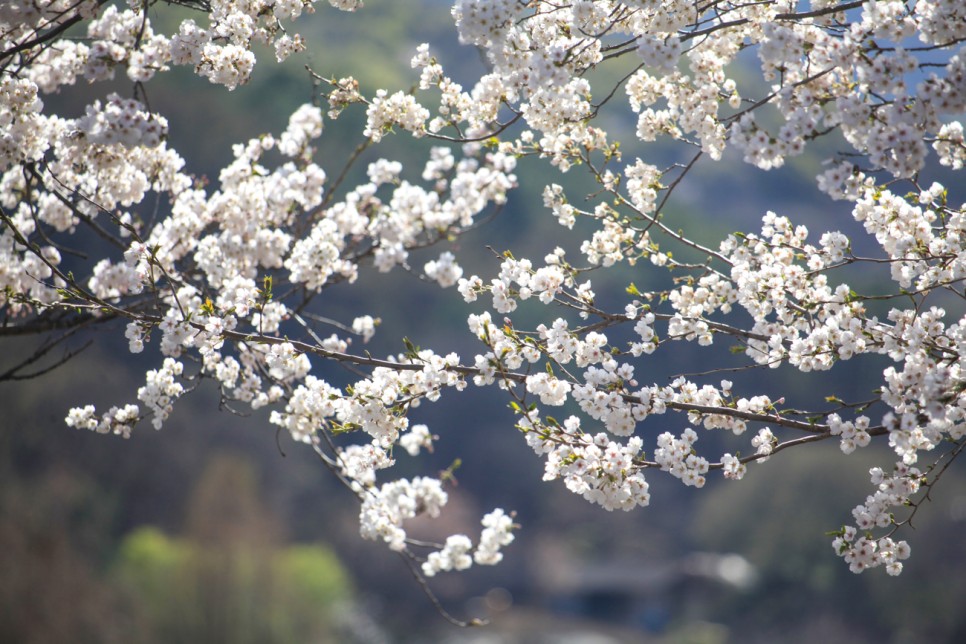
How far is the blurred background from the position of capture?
61.3ft

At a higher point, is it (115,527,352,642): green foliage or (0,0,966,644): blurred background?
(0,0,966,644): blurred background

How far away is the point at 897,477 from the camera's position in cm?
297

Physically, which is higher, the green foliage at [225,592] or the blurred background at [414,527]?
the blurred background at [414,527]

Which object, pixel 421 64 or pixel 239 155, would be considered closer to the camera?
pixel 421 64

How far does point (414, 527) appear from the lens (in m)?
26.4

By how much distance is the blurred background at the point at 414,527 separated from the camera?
18.7 m

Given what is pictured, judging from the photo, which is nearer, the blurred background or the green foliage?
the green foliage

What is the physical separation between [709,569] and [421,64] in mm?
24891

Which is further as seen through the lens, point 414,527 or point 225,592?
point 414,527

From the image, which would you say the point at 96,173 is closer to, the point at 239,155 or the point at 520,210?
the point at 239,155

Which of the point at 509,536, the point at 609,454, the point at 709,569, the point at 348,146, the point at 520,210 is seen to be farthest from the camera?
the point at 520,210

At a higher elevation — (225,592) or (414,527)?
(414,527)

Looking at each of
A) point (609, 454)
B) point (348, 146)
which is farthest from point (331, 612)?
point (609, 454)

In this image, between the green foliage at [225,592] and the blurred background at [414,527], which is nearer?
the green foliage at [225,592]
